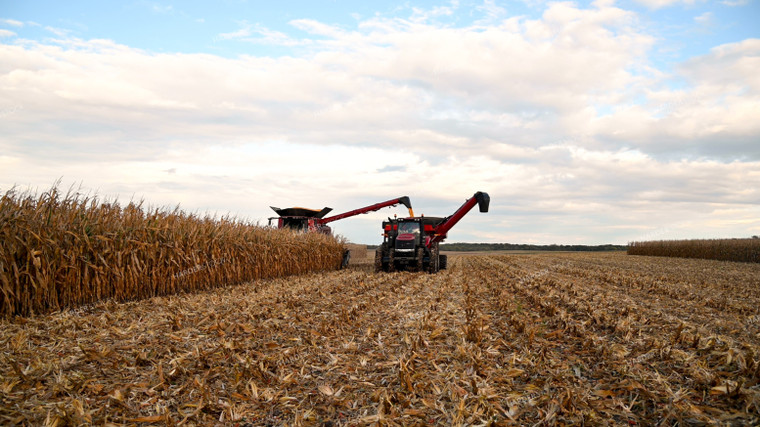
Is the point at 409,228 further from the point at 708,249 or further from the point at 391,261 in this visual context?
the point at 708,249

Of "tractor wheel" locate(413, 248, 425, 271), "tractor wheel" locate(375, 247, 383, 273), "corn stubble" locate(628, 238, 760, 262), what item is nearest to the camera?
"tractor wheel" locate(413, 248, 425, 271)

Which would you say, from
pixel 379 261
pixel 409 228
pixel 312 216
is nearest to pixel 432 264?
pixel 409 228

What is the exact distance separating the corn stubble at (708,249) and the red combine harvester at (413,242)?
2472 cm

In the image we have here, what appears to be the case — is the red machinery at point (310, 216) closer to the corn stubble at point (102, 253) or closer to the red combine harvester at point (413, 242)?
the red combine harvester at point (413, 242)

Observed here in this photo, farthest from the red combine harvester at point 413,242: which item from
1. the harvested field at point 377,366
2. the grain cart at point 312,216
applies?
the harvested field at point 377,366

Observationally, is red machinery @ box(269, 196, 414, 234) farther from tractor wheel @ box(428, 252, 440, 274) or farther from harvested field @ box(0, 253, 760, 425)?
harvested field @ box(0, 253, 760, 425)

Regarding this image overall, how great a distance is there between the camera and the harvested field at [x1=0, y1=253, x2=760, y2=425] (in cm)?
426

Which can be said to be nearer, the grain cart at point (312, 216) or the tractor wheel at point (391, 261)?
the tractor wheel at point (391, 261)

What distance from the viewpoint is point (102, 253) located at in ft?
30.5

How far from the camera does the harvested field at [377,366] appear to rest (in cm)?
426

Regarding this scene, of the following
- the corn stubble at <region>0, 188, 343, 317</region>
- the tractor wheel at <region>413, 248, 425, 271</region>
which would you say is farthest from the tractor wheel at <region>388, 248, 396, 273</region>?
the corn stubble at <region>0, 188, 343, 317</region>

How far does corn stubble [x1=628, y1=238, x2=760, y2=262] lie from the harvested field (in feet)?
94.6

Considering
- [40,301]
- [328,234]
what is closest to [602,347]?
[40,301]

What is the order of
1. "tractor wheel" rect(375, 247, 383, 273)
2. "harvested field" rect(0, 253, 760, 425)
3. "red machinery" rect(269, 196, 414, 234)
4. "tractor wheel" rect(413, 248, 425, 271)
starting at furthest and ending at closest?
"red machinery" rect(269, 196, 414, 234) → "tractor wheel" rect(375, 247, 383, 273) → "tractor wheel" rect(413, 248, 425, 271) → "harvested field" rect(0, 253, 760, 425)
